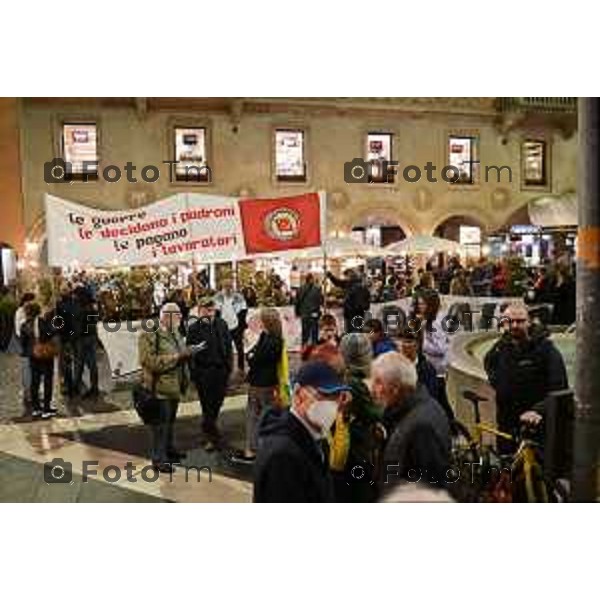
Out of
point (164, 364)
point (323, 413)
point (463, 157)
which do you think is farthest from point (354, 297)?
point (164, 364)

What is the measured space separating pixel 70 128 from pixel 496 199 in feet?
8.52

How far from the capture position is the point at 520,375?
4.71 m

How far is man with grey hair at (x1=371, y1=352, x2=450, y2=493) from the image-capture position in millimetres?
4301

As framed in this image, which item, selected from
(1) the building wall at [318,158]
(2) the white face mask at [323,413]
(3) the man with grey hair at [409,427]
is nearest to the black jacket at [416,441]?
(3) the man with grey hair at [409,427]

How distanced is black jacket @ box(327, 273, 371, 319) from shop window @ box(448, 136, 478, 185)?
87 cm

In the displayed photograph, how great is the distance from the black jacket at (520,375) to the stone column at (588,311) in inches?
7.9

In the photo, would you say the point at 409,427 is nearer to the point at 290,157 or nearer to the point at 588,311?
the point at 588,311

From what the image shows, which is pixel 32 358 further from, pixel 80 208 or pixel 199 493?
pixel 199 493

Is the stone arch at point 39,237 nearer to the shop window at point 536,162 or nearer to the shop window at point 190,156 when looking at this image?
the shop window at point 190,156

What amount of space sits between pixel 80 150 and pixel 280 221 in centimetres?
125

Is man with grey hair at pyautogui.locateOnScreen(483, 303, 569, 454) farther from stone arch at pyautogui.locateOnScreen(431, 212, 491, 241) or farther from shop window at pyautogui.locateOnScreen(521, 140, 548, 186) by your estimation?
shop window at pyautogui.locateOnScreen(521, 140, 548, 186)

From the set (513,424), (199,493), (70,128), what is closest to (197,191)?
(70,128)

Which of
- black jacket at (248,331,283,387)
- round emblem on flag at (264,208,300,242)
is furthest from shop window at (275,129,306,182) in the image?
black jacket at (248,331,283,387)
